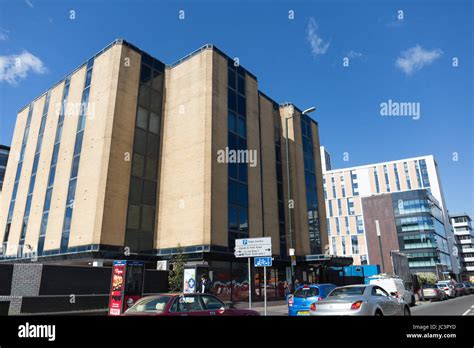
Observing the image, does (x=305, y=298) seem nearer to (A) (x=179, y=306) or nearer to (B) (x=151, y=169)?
(A) (x=179, y=306)

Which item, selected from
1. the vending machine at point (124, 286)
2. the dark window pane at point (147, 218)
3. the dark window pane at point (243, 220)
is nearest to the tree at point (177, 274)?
the vending machine at point (124, 286)

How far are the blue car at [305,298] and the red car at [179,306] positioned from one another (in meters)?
5.63

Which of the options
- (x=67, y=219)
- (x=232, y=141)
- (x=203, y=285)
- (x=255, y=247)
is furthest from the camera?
(x=232, y=141)

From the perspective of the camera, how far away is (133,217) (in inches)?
976

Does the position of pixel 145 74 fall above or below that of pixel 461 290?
above

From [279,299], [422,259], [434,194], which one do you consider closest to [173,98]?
[279,299]

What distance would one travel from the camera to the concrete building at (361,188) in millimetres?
93438

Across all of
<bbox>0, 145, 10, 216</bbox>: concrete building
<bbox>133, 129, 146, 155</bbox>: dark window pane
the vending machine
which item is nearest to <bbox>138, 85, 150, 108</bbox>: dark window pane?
<bbox>133, 129, 146, 155</bbox>: dark window pane

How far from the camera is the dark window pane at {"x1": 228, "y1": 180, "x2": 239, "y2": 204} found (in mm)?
26000

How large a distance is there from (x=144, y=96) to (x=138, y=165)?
241 inches

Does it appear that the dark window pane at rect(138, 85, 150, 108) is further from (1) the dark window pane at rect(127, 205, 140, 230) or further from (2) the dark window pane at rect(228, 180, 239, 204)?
(2) the dark window pane at rect(228, 180, 239, 204)

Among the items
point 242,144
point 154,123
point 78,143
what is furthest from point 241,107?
point 78,143
